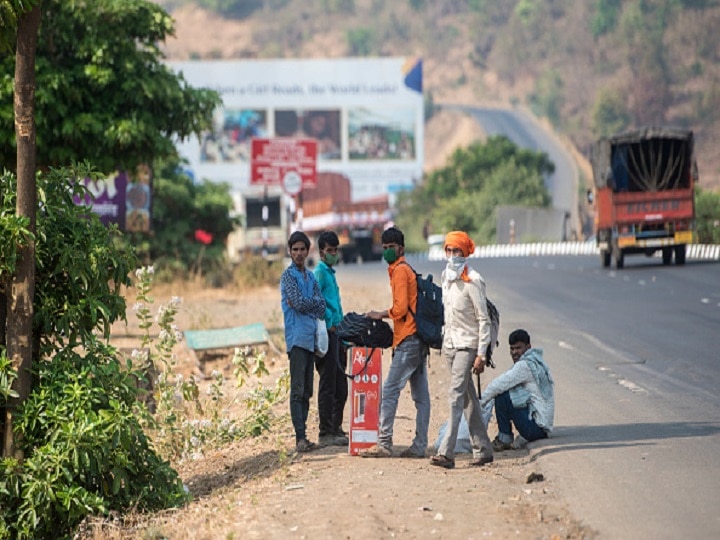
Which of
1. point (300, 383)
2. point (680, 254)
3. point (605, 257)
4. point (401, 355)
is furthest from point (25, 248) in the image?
A: point (605, 257)

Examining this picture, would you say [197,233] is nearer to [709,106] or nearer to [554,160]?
[554,160]

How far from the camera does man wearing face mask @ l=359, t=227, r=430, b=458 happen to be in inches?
417

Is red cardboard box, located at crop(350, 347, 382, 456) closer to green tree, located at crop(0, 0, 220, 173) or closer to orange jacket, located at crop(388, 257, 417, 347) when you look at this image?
orange jacket, located at crop(388, 257, 417, 347)

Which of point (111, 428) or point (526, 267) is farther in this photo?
point (526, 267)

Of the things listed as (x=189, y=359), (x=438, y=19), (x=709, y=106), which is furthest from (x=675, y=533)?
(x=438, y=19)

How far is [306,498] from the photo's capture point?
30.6ft

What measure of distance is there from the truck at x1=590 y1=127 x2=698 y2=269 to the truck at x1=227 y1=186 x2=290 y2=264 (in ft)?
68.6

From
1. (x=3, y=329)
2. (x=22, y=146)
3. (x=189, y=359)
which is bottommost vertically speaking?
(x=189, y=359)

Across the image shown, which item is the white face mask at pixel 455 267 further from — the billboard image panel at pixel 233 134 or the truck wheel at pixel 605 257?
the billboard image panel at pixel 233 134

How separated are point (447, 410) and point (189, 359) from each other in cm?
787

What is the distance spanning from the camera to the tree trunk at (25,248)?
32.9 feet

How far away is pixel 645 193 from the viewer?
36.5 m

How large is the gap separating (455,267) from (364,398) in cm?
144

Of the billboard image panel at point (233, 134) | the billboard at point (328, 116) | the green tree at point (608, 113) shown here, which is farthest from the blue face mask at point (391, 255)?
the green tree at point (608, 113)
